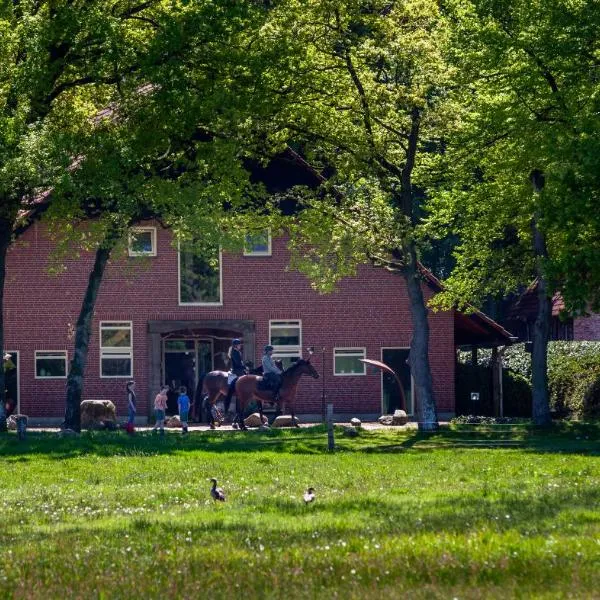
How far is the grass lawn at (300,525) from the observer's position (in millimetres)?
13164

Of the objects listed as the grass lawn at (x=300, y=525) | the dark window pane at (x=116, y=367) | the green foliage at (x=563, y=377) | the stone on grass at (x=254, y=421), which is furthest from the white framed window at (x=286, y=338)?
the grass lawn at (x=300, y=525)

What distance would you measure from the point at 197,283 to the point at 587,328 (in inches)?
738

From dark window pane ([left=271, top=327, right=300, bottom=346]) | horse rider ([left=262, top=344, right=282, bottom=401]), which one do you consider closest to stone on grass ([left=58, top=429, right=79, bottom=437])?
horse rider ([left=262, top=344, right=282, bottom=401])

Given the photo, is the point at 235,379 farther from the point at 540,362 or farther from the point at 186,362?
the point at 186,362

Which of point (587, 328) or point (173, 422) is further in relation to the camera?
point (587, 328)

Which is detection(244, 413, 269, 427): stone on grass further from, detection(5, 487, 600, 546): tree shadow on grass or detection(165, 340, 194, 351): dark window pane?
detection(5, 487, 600, 546): tree shadow on grass

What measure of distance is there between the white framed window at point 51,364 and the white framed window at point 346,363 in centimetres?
976

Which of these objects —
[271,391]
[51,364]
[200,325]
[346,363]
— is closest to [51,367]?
[51,364]

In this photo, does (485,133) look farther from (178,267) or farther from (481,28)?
(178,267)

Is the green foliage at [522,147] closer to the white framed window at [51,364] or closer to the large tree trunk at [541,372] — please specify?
the large tree trunk at [541,372]

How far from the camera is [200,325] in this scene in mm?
55125

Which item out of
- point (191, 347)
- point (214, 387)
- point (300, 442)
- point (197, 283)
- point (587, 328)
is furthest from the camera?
point (587, 328)

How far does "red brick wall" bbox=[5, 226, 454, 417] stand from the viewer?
178ft

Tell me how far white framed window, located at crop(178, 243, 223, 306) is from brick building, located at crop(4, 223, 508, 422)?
4 cm
